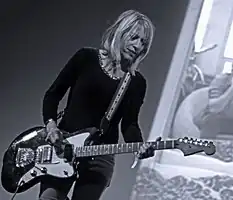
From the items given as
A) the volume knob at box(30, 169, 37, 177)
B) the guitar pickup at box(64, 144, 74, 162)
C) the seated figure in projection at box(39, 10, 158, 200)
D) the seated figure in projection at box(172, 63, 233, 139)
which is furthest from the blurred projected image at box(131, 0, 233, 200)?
Result: the volume knob at box(30, 169, 37, 177)

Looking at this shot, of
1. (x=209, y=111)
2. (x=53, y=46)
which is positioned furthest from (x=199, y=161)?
(x=53, y=46)

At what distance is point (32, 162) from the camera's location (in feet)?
5.75

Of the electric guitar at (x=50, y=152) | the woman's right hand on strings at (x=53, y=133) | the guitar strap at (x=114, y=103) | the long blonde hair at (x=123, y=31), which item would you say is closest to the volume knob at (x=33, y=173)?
the electric guitar at (x=50, y=152)

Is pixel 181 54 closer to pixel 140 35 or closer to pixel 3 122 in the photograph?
pixel 140 35

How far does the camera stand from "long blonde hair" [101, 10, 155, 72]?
5.80 feet

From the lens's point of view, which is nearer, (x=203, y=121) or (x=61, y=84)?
(x=203, y=121)

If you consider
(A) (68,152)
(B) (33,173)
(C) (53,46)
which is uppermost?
(C) (53,46)

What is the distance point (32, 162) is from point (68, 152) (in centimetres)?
14

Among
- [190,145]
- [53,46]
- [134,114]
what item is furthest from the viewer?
[53,46]

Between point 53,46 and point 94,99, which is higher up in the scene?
point 53,46

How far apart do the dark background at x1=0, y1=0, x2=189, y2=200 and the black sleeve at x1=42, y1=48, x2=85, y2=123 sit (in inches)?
1.3

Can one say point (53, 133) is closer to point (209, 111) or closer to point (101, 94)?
point (101, 94)

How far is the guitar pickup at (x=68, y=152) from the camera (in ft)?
5.57

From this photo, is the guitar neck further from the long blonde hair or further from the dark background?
the long blonde hair
